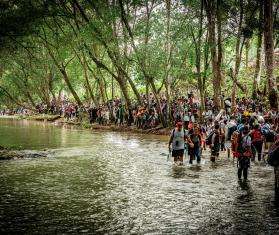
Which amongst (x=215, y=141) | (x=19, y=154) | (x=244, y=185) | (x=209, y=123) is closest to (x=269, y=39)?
(x=215, y=141)

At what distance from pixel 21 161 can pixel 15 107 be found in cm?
8015

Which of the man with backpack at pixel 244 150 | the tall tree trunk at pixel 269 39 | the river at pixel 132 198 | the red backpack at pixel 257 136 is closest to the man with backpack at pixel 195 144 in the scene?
the river at pixel 132 198

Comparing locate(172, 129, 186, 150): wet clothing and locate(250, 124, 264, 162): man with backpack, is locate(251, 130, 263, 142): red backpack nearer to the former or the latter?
locate(250, 124, 264, 162): man with backpack

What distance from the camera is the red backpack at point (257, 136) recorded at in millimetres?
19375

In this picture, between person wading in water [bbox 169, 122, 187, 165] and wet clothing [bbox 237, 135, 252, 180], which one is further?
person wading in water [bbox 169, 122, 187, 165]

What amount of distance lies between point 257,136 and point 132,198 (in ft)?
27.6

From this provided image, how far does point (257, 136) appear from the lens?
19406 mm

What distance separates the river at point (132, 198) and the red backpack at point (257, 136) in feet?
3.40

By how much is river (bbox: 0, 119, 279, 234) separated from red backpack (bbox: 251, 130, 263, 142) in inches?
40.8

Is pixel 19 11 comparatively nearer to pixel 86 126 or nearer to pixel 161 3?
pixel 161 3

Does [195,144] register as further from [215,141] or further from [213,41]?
[213,41]

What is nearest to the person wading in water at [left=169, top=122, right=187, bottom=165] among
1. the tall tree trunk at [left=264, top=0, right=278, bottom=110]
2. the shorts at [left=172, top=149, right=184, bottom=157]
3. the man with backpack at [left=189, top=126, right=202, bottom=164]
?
the shorts at [left=172, top=149, right=184, bottom=157]

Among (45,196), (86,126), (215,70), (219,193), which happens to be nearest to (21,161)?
(45,196)

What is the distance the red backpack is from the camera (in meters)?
19.4
